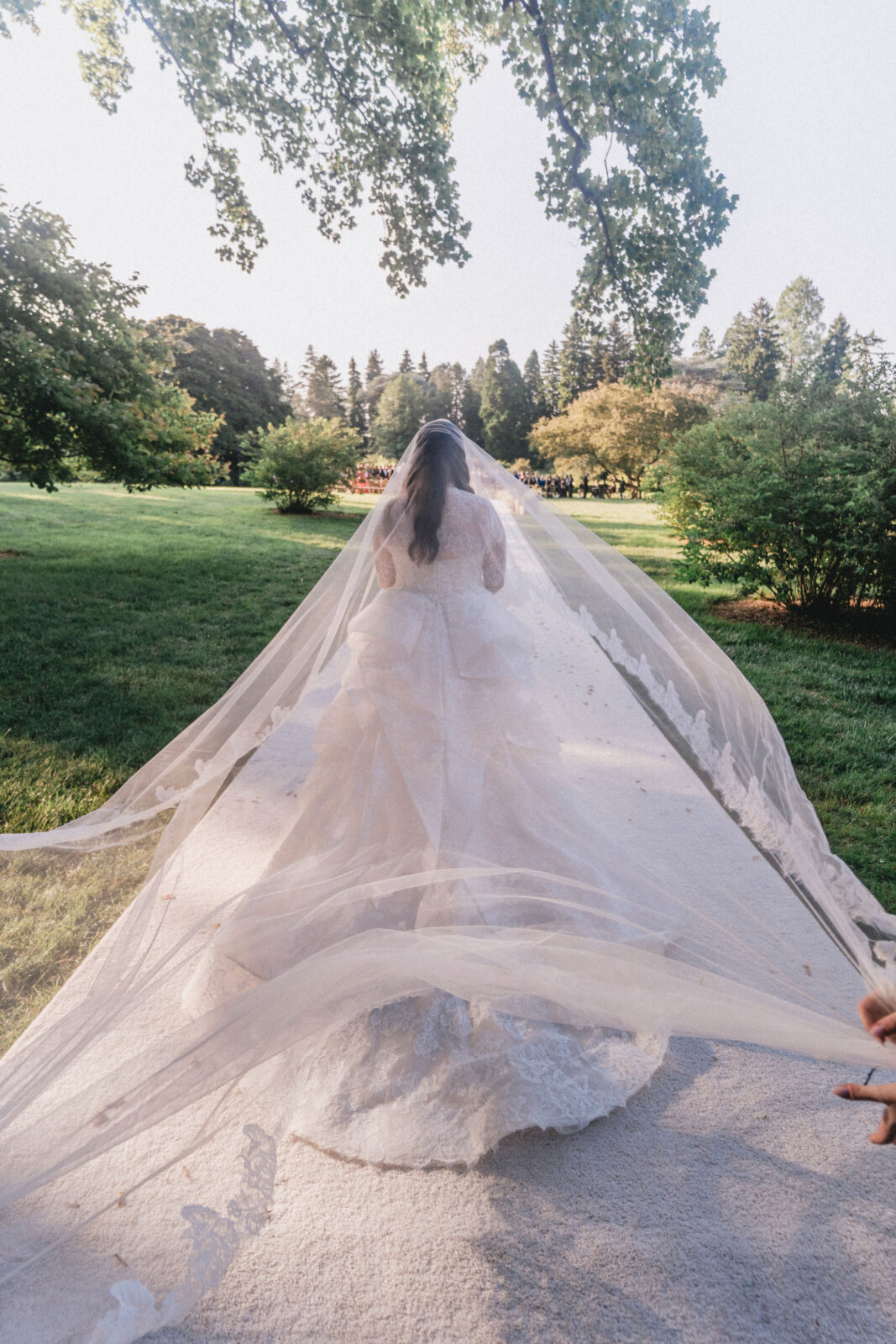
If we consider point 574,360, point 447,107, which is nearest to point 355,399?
point 574,360

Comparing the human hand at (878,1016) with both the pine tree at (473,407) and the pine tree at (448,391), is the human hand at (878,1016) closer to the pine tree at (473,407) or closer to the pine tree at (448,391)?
the pine tree at (473,407)

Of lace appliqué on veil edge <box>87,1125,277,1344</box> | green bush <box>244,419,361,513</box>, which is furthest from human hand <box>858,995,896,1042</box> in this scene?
green bush <box>244,419,361,513</box>

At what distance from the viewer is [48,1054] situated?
1.73 meters

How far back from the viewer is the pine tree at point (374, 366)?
274 feet

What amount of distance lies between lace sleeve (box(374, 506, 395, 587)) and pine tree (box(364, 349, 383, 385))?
89454 mm

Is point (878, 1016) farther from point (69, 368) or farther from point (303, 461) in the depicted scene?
point (303, 461)

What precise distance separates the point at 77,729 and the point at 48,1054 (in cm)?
380

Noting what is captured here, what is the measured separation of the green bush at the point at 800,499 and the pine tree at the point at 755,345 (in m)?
50.3

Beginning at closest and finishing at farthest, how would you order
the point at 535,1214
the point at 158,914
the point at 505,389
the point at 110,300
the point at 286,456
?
the point at 535,1214 → the point at 158,914 → the point at 110,300 → the point at 286,456 → the point at 505,389

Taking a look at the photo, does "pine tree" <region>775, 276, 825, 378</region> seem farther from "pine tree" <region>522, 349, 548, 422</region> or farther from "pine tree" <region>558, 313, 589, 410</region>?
"pine tree" <region>522, 349, 548, 422</region>

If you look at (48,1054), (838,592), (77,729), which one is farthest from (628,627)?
(838,592)

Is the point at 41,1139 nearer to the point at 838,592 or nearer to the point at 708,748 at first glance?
the point at 708,748

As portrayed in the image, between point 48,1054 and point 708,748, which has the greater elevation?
point 708,748

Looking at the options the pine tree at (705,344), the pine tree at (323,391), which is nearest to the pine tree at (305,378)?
the pine tree at (323,391)
